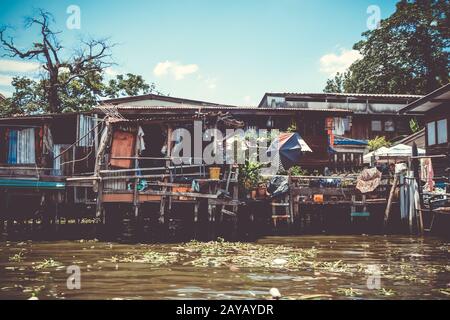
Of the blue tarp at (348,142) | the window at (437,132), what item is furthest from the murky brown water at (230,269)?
the blue tarp at (348,142)

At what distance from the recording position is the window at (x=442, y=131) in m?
21.0

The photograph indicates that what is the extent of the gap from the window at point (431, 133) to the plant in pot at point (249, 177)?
12445 mm

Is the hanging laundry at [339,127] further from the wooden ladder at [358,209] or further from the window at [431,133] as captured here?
the wooden ladder at [358,209]

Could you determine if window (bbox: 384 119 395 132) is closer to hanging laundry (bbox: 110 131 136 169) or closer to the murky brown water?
the murky brown water

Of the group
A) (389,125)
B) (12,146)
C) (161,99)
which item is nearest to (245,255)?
(12,146)

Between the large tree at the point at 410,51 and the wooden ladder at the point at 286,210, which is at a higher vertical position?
the large tree at the point at 410,51

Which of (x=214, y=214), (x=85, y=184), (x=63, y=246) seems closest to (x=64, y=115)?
(x=85, y=184)

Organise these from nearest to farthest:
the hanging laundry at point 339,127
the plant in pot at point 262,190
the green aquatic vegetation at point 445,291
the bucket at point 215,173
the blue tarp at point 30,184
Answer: the green aquatic vegetation at point 445,291
the bucket at point 215,173
the blue tarp at point 30,184
the plant in pot at point 262,190
the hanging laundry at point 339,127

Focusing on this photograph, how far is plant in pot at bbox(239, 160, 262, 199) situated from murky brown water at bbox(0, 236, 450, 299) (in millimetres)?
2900

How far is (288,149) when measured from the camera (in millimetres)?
20062

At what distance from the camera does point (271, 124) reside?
23656 millimetres

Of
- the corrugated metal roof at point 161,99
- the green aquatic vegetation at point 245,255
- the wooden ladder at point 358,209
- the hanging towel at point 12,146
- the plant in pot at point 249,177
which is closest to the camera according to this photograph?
the green aquatic vegetation at point 245,255

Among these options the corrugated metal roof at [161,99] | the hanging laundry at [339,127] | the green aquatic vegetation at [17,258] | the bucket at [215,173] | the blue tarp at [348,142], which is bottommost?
the green aquatic vegetation at [17,258]
